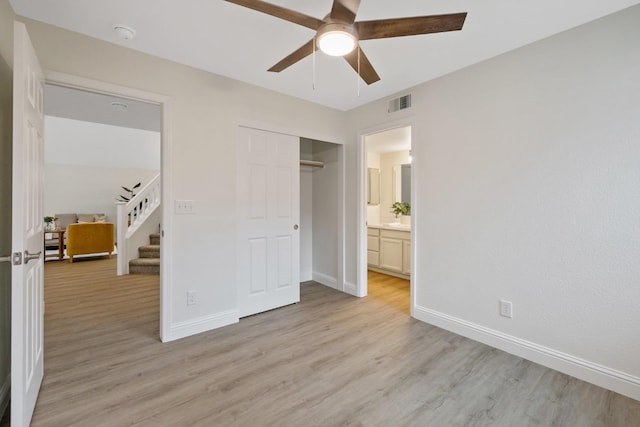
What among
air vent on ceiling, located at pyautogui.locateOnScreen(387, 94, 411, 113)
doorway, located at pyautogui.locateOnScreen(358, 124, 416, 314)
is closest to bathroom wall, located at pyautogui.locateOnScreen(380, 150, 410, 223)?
doorway, located at pyautogui.locateOnScreen(358, 124, 416, 314)

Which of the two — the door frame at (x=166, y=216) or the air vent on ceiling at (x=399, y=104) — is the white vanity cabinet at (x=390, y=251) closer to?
the air vent on ceiling at (x=399, y=104)

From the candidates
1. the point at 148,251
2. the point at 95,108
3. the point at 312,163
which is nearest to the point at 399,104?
the point at 312,163

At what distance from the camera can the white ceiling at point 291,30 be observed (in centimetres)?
183

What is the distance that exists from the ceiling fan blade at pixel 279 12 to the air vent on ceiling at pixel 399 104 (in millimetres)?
1847

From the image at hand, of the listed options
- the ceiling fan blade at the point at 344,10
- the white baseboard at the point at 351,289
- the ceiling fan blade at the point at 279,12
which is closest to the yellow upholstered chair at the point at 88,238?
the white baseboard at the point at 351,289

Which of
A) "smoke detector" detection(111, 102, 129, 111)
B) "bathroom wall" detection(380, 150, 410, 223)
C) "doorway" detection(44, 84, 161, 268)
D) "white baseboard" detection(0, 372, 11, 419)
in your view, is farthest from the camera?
"doorway" detection(44, 84, 161, 268)

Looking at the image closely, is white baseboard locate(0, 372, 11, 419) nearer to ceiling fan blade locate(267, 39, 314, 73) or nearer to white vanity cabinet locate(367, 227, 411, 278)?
ceiling fan blade locate(267, 39, 314, 73)

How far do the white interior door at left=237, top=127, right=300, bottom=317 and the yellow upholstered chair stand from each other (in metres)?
4.76

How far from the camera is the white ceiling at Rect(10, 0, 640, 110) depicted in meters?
1.83

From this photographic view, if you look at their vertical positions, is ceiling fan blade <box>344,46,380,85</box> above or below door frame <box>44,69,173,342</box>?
above

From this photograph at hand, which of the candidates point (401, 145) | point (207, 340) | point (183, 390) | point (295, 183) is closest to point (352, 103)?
point (295, 183)

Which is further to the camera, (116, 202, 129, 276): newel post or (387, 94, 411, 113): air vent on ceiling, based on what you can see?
(116, 202, 129, 276): newel post

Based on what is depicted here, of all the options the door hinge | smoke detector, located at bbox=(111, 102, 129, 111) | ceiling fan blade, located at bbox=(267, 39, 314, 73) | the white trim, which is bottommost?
the white trim

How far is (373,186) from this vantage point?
5.77 meters
